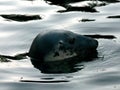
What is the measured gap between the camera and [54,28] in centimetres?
932

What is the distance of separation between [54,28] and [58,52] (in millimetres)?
1899

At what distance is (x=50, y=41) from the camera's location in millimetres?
7414

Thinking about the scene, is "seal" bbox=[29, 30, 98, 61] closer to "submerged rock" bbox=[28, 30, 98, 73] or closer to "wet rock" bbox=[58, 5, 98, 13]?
"submerged rock" bbox=[28, 30, 98, 73]

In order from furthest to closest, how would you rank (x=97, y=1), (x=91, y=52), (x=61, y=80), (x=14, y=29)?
(x=97, y=1), (x=14, y=29), (x=91, y=52), (x=61, y=80)

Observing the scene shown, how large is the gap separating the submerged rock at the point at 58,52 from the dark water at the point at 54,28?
0.16 meters

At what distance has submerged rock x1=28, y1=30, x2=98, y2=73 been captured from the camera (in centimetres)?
729

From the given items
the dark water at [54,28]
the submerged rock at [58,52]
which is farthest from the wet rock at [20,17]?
the submerged rock at [58,52]

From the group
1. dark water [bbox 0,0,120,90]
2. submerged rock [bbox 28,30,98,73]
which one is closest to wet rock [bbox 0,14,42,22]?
dark water [bbox 0,0,120,90]

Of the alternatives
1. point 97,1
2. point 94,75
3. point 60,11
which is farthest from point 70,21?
point 94,75

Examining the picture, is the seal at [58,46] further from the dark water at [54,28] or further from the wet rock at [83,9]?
the wet rock at [83,9]

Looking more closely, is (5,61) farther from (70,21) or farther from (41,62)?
(70,21)

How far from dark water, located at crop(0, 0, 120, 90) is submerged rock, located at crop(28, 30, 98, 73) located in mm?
160

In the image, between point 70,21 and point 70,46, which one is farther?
point 70,21

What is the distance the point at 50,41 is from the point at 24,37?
1.46m
